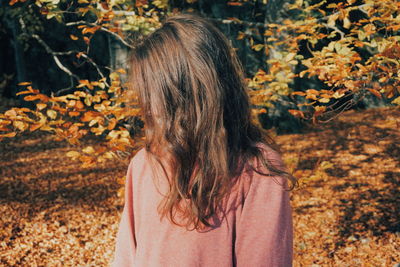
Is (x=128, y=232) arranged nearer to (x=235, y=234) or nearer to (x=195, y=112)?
(x=235, y=234)

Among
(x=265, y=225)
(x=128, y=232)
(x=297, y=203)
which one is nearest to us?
(x=265, y=225)

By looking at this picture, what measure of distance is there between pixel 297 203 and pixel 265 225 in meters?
4.12

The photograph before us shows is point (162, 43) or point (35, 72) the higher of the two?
point (162, 43)

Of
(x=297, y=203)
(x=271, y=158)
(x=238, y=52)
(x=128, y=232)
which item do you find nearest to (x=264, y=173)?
(x=271, y=158)

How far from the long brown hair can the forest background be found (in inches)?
37.6

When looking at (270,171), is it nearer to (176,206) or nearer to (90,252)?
(176,206)

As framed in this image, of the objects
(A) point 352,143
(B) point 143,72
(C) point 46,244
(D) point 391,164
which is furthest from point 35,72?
Result: (B) point 143,72

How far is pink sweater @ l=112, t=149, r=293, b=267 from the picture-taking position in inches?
47.3

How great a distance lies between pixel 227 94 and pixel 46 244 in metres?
3.99

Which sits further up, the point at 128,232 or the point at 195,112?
the point at 195,112

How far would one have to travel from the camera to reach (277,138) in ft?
23.1

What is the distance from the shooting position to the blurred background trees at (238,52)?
8.88ft

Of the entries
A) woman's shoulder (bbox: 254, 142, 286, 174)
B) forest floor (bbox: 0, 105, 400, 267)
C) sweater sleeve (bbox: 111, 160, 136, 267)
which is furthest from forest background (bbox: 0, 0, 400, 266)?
woman's shoulder (bbox: 254, 142, 286, 174)

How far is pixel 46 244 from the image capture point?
443 centimetres
